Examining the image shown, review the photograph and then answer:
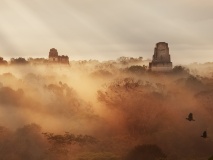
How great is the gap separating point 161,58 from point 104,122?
4846 cm

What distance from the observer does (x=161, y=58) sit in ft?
359

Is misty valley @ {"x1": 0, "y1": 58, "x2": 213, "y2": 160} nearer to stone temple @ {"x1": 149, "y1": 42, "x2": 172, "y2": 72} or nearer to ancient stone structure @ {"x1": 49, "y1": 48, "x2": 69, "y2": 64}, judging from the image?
stone temple @ {"x1": 149, "y1": 42, "x2": 172, "y2": 72}

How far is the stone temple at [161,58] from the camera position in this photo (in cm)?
10944

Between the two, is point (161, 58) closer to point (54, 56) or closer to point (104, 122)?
point (54, 56)

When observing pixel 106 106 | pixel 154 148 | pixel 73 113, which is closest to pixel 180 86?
pixel 106 106

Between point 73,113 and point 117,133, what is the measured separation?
50.4 feet

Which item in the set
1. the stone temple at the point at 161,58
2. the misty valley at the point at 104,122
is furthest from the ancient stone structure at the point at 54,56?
the stone temple at the point at 161,58

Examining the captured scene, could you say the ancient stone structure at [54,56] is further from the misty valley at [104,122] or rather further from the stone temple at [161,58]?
the stone temple at [161,58]

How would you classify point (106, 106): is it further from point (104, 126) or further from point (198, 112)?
point (198, 112)

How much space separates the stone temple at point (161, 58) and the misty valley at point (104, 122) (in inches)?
352

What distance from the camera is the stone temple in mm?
109438

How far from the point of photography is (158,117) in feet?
224

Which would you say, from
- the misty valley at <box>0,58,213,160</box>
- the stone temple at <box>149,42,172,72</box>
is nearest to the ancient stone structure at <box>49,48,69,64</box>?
the misty valley at <box>0,58,213,160</box>

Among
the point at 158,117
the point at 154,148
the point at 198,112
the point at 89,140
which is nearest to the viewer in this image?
the point at 154,148
